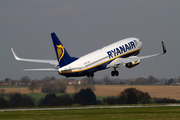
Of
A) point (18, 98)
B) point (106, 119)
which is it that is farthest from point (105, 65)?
point (18, 98)

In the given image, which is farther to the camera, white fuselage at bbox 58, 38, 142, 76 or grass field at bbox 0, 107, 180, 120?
white fuselage at bbox 58, 38, 142, 76

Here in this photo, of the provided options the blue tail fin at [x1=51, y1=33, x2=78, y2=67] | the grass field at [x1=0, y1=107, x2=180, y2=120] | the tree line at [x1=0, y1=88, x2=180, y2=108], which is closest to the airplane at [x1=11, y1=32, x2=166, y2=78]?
the blue tail fin at [x1=51, y1=33, x2=78, y2=67]

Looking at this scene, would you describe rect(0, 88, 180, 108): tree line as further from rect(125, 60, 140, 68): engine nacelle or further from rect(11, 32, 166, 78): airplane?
rect(125, 60, 140, 68): engine nacelle

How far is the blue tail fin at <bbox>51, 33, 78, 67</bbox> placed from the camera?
75250 mm

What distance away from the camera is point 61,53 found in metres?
76.1

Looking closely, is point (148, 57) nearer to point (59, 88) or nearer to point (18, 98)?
point (59, 88)

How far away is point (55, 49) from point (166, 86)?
208ft

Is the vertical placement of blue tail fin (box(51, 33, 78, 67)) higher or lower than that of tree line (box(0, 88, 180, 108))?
higher

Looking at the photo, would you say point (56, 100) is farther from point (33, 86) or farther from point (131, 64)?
point (131, 64)

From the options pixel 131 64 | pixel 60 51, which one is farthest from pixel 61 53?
pixel 131 64

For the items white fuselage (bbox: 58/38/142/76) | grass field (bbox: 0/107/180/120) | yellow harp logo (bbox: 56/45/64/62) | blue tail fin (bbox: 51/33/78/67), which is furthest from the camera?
white fuselage (bbox: 58/38/142/76)

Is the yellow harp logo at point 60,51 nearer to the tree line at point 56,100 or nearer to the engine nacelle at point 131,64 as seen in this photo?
the engine nacelle at point 131,64

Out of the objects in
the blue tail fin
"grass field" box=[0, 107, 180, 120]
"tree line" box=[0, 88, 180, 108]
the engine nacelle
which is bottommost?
"grass field" box=[0, 107, 180, 120]

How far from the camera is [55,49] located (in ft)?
248
